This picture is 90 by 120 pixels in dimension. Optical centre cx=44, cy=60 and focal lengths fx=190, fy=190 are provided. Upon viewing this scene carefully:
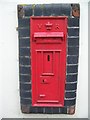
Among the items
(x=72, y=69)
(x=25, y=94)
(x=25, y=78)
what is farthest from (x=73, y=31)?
(x=25, y=94)

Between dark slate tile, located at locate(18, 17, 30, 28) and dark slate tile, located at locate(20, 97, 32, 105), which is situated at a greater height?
dark slate tile, located at locate(18, 17, 30, 28)

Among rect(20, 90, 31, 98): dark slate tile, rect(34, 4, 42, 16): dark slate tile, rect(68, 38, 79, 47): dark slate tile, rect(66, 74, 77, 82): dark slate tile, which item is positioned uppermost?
rect(34, 4, 42, 16): dark slate tile

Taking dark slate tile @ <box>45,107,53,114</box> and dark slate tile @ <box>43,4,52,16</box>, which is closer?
dark slate tile @ <box>43,4,52,16</box>

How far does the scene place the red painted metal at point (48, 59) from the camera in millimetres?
1624

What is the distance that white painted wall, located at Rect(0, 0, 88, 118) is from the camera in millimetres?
1723

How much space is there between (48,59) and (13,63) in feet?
1.14

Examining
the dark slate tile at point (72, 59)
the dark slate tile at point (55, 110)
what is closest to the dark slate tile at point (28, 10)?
the dark slate tile at point (72, 59)

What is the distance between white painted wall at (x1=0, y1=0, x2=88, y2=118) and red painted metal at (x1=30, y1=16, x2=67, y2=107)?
185 mm

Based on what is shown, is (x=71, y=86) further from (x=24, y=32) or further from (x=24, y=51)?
(x=24, y=32)

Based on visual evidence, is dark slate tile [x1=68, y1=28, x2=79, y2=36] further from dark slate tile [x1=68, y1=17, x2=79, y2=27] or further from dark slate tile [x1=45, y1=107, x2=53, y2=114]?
dark slate tile [x1=45, y1=107, x2=53, y2=114]

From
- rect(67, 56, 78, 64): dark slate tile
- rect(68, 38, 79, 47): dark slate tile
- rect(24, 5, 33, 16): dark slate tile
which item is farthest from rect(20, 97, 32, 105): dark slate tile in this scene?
rect(24, 5, 33, 16): dark slate tile

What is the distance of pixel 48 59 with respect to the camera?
167 cm

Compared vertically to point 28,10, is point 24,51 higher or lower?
lower

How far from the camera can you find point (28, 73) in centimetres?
170
